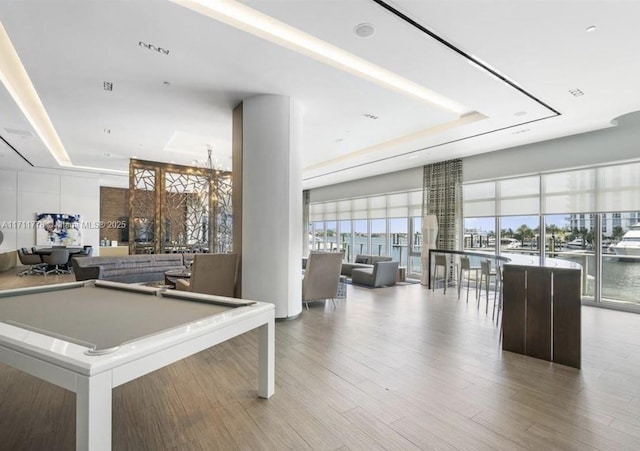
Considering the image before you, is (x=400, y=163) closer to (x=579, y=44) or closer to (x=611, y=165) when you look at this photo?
(x=611, y=165)

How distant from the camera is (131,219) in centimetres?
926

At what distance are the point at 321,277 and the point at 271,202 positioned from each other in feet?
5.68

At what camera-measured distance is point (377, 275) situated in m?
7.98

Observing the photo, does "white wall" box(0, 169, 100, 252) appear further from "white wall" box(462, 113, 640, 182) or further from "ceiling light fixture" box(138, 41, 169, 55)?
"white wall" box(462, 113, 640, 182)

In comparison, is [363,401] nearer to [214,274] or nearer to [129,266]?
[214,274]

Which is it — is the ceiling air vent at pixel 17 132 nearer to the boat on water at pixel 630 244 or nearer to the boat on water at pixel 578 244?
the boat on water at pixel 578 244

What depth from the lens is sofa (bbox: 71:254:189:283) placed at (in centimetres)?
677

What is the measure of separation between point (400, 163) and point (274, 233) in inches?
212

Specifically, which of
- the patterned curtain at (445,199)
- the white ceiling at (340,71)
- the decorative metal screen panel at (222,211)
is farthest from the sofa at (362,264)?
the white ceiling at (340,71)

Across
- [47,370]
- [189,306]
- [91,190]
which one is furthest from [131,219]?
[47,370]

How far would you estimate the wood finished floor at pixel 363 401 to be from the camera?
2102 mm

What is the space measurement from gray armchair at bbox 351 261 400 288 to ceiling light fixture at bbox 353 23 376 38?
558cm

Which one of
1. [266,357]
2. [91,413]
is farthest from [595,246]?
[91,413]

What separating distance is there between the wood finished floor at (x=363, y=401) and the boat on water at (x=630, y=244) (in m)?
2.60
